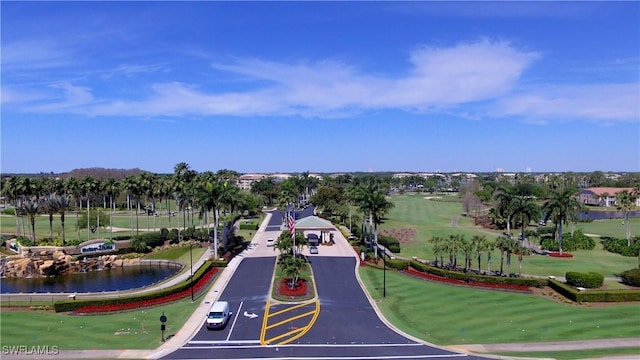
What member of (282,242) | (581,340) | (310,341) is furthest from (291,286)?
(581,340)

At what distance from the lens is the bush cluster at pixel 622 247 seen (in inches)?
2933

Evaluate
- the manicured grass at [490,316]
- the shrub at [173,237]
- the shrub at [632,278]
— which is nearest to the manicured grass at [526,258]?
the shrub at [632,278]

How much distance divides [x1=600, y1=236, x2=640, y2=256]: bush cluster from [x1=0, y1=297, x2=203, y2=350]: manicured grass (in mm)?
64694

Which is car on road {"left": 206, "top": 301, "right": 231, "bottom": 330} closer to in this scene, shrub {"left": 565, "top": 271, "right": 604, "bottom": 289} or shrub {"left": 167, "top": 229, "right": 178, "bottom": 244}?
shrub {"left": 565, "top": 271, "right": 604, "bottom": 289}

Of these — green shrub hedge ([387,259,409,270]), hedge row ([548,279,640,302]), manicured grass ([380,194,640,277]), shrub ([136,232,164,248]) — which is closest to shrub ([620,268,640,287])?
manicured grass ([380,194,640,277])

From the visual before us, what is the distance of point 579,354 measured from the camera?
35719 millimetres

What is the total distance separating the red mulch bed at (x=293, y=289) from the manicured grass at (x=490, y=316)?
291 inches

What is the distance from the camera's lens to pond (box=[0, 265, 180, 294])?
61344 millimetres

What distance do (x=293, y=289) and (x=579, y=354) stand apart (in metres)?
27.8

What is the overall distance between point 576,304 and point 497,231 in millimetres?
55164

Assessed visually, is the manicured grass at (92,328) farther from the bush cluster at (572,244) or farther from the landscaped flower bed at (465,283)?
the bush cluster at (572,244)

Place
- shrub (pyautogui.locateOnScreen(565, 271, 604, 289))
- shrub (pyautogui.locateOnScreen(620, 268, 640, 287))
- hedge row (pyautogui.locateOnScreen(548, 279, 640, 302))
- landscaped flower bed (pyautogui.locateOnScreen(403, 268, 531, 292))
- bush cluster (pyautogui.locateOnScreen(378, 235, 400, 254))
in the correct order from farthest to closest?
bush cluster (pyautogui.locateOnScreen(378, 235, 400, 254)) → shrub (pyautogui.locateOnScreen(620, 268, 640, 287)) → landscaped flower bed (pyautogui.locateOnScreen(403, 268, 531, 292)) → shrub (pyautogui.locateOnScreen(565, 271, 604, 289)) → hedge row (pyautogui.locateOnScreen(548, 279, 640, 302))

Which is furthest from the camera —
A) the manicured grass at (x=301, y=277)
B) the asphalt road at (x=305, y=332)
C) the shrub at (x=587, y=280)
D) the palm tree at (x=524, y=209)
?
the palm tree at (x=524, y=209)

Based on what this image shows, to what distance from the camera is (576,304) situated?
48.8 metres
